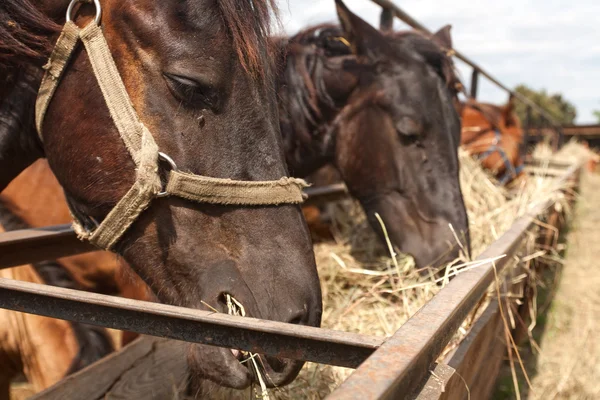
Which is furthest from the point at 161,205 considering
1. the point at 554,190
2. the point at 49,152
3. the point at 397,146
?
the point at 554,190

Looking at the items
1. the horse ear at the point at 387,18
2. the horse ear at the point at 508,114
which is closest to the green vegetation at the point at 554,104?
the horse ear at the point at 508,114

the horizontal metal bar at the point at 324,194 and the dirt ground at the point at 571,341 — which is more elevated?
the horizontal metal bar at the point at 324,194

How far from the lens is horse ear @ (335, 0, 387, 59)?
10.2 feet

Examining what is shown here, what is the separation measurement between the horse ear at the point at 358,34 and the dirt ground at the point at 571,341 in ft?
6.47

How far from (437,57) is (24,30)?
2330 mm

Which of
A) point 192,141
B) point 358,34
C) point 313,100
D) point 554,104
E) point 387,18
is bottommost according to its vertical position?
point 554,104

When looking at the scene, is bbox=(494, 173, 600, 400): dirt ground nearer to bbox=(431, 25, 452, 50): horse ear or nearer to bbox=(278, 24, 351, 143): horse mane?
bbox=(278, 24, 351, 143): horse mane

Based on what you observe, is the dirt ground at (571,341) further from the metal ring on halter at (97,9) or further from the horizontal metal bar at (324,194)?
the metal ring on halter at (97,9)

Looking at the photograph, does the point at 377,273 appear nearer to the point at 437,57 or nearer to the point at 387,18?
the point at 437,57

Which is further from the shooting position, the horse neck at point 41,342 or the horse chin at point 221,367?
the horse neck at point 41,342

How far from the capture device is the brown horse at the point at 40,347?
2.05m

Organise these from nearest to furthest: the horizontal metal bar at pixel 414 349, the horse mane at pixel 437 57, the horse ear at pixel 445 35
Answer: the horizontal metal bar at pixel 414 349, the horse mane at pixel 437 57, the horse ear at pixel 445 35

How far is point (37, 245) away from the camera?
1825mm

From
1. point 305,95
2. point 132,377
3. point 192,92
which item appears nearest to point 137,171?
point 192,92
